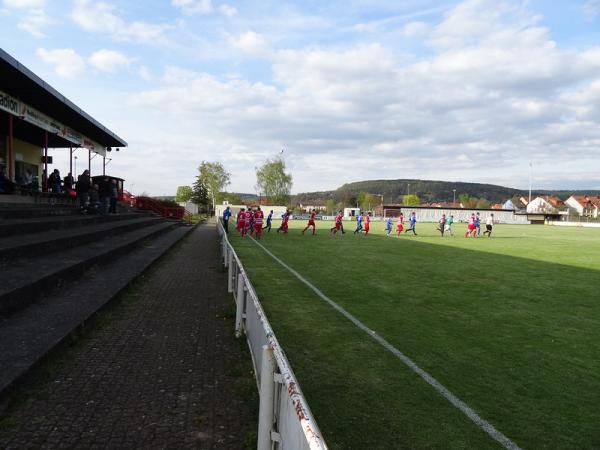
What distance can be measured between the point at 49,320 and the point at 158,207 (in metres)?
30.2

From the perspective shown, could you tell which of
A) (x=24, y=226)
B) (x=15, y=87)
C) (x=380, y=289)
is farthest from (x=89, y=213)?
(x=380, y=289)

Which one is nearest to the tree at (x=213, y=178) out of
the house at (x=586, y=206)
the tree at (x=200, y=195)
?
the tree at (x=200, y=195)

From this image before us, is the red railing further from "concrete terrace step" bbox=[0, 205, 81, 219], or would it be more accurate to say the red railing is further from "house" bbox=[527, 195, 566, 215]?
"house" bbox=[527, 195, 566, 215]

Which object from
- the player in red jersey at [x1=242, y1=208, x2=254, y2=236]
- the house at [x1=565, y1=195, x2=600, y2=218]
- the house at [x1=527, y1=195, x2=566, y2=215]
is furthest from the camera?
the house at [x1=565, y1=195, x2=600, y2=218]

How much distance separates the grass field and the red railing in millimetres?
24024

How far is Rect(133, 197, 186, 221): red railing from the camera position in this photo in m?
32.6

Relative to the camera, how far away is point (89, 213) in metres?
16.4

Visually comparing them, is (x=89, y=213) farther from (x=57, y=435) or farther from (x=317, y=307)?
(x=57, y=435)

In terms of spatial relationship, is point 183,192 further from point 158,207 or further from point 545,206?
point 545,206

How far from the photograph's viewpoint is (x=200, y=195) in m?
82.2

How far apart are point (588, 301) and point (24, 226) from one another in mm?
12282

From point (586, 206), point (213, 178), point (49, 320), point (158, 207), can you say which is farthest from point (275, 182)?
point (586, 206)

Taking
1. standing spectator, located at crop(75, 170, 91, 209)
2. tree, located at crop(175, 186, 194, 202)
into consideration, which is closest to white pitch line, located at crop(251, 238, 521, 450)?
standing spectator, located at crop(75, 170, 91, 209)

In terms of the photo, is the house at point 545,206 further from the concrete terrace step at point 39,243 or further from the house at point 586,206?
the concrete terrace step at point 39,243
